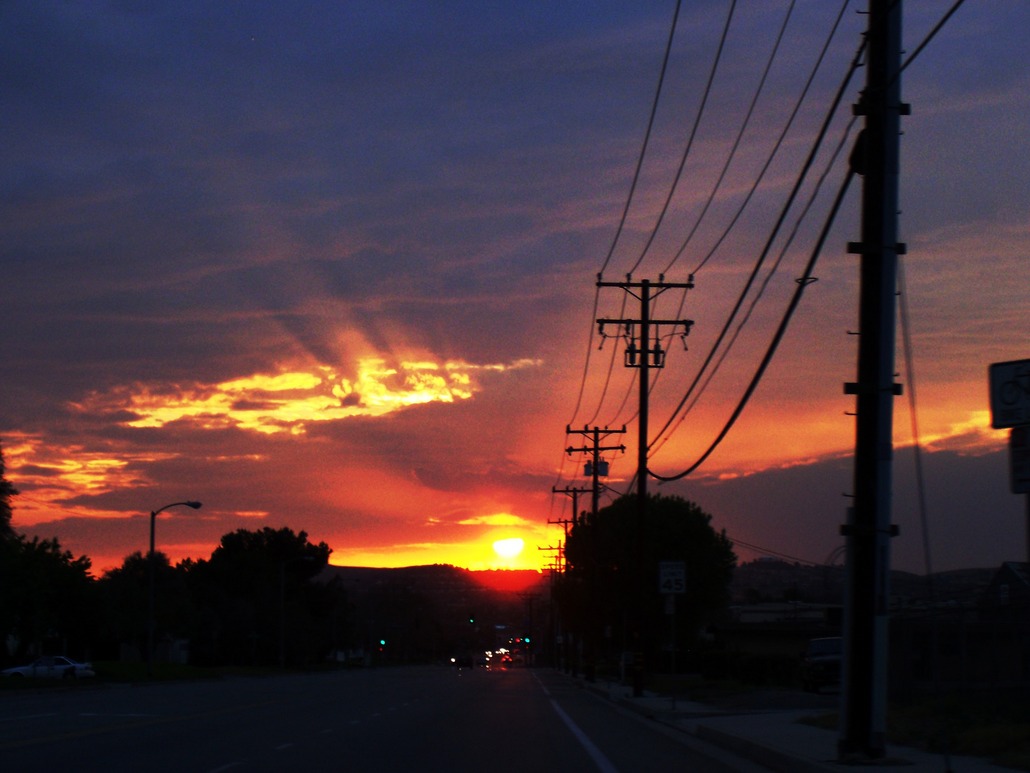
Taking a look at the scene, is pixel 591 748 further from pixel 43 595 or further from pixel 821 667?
pixel 43 595

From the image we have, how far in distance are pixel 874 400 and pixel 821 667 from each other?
28938 mm

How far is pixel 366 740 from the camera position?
22.3m

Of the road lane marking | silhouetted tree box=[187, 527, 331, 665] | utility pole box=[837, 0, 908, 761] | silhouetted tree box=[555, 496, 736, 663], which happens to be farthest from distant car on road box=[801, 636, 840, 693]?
silhouetted tree box=[187, 527, 331, 665]

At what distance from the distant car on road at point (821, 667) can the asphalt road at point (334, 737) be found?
8.84 meters

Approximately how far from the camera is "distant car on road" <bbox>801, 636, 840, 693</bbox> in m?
43.6

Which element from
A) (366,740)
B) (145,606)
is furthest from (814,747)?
(145,606)

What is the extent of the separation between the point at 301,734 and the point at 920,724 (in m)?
11.0

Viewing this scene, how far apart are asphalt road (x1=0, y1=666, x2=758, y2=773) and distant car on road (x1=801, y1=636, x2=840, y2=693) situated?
8.84m

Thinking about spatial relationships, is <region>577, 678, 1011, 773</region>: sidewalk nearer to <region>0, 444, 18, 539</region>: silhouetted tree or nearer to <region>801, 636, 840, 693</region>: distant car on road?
<region>801, 636, 840, 693</region>: distant car on road

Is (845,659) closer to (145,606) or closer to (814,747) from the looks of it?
(814,747)

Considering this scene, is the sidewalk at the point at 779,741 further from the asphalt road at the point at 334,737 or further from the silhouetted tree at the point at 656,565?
A: the silhouetted tree at the point at 656,565

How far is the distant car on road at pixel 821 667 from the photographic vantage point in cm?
4362

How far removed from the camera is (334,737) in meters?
23.0

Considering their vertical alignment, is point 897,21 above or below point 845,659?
above
